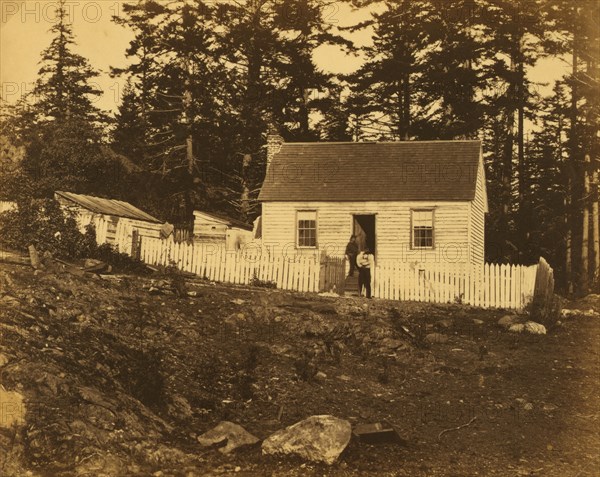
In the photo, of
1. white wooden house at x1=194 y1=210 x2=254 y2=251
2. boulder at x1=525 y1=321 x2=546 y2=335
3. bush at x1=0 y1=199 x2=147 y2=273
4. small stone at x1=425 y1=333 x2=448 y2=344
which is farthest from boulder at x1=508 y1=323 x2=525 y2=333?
white wooden house at x1=194 y1=210 x2=254 y2=251

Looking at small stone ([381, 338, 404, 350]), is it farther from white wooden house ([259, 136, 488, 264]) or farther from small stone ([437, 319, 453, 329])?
white wooden house ([259, 136, 488, 264])

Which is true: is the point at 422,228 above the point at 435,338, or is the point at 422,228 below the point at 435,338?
above

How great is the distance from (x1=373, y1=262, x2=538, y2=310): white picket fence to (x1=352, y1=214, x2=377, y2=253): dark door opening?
6.32 m

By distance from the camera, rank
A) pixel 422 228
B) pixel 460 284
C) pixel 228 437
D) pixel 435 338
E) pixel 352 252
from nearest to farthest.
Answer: pixel 228 437
pixel 435 338
pixel 460 284
pixel 352 252
pixel 422 228

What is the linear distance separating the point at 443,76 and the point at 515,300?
22.0m

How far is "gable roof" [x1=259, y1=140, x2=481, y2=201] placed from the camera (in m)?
27.3

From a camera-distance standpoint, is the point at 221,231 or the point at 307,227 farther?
the point at 221,231

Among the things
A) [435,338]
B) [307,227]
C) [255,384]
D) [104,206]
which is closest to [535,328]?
[435,338]

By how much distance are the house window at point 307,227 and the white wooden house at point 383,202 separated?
0.04 m

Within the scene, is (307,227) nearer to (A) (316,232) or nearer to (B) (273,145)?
(A) (316,232)

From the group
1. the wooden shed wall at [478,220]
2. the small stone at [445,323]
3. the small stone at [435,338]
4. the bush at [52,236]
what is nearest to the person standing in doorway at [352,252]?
the wooden shed wall at [478,220]

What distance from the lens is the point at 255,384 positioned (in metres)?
10.6

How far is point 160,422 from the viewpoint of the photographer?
8672mm

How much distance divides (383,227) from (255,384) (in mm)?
17216
